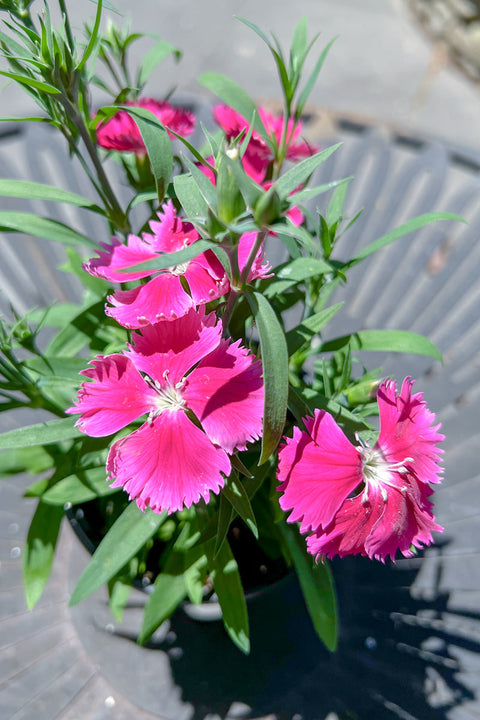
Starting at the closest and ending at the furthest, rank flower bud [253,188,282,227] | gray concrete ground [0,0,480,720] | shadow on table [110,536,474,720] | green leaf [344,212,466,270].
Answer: flower bud [253,188,282,227] < green leaf [344,212,466,270] < shadow on table [110,536,474,720] < gray concrete ground [0,0,480,720]

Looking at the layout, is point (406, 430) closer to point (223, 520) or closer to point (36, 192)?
point (223, 520)

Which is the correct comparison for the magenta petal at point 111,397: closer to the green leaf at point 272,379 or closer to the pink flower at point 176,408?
the pink flower at point 176,408

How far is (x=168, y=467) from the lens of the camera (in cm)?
52

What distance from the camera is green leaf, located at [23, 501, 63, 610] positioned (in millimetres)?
702

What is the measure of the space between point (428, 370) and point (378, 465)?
1.44 feet

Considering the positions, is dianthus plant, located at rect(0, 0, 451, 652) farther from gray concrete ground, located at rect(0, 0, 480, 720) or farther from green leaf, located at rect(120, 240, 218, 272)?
gray concrete ground, located at rect(0, 0, 480, 720)

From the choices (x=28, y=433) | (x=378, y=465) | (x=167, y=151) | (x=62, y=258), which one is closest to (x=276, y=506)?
(x=378, y=465)

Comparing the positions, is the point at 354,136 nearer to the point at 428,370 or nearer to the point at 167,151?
the point at 428,370

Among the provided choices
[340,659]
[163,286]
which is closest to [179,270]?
[163,286]

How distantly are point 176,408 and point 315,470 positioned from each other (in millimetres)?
134

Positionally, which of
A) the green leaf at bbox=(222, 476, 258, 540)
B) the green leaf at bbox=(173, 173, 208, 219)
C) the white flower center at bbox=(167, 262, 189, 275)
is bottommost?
the green leaf at bbox=(222, 476, 258, 540)

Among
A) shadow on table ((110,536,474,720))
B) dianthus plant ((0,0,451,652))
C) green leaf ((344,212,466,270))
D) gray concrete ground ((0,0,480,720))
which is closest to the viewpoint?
dianthus plant ((0,0,451,652))

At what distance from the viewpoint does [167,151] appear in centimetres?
57

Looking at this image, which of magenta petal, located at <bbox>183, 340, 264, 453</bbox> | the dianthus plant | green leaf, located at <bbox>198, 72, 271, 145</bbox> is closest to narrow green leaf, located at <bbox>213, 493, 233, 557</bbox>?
the dianthus plant
